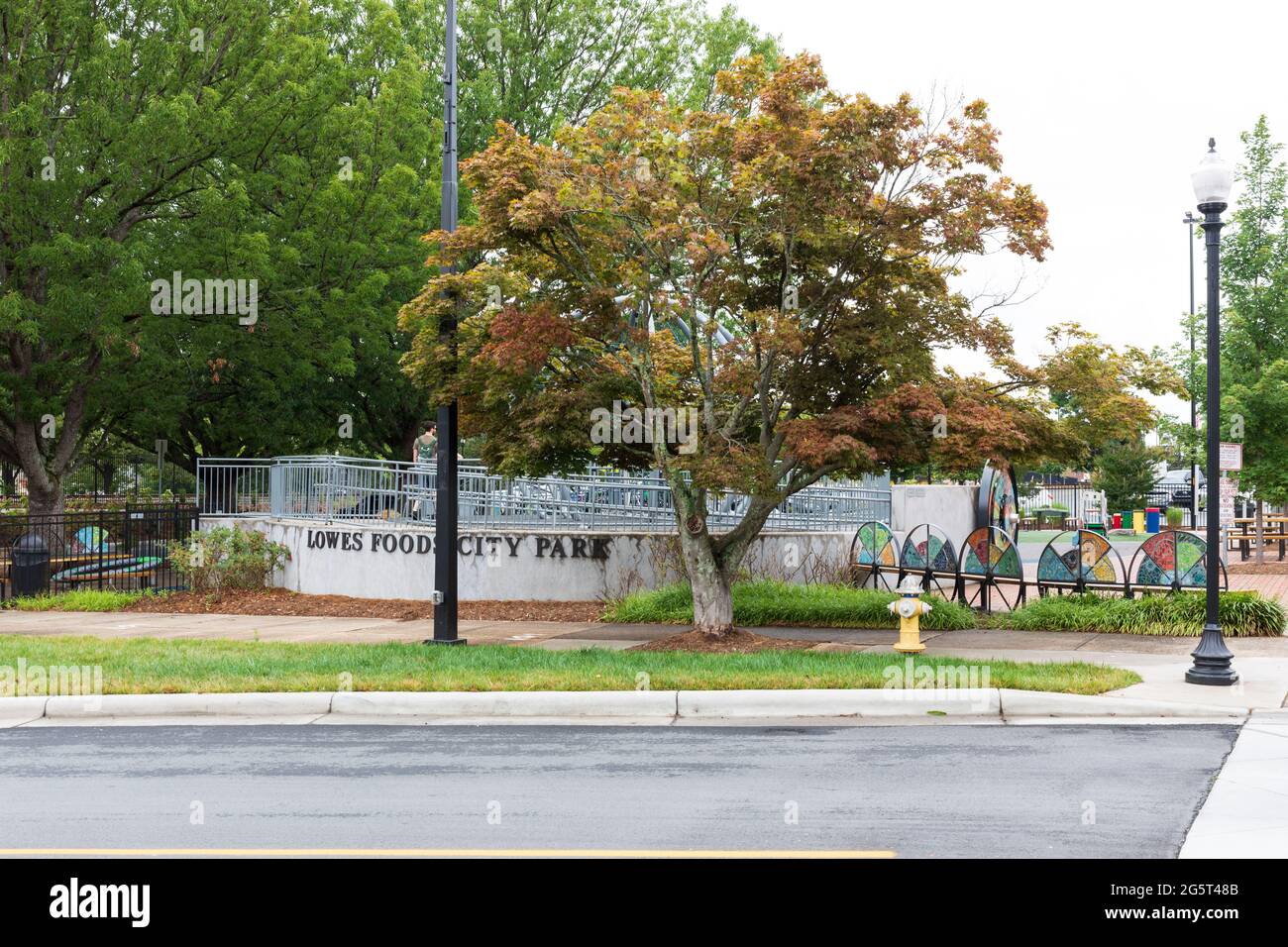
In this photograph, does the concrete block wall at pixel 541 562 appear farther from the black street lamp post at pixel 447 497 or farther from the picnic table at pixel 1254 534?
→ the picnic table at pixel 1254 534

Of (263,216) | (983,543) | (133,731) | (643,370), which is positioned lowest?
(133,731)

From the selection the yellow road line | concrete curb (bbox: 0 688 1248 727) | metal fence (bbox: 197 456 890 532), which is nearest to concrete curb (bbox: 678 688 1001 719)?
concrete curb (bbox: 0 688 1248 727)

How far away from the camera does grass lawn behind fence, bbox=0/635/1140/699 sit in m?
10.1

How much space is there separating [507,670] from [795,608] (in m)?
5.35

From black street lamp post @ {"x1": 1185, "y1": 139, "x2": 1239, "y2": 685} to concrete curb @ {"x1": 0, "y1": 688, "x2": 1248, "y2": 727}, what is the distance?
1.00 m

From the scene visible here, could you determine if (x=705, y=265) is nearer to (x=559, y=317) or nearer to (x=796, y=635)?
(x=559, y=317)

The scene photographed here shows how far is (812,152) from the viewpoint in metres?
11.2

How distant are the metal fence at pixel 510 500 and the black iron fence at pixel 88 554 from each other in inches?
46.1

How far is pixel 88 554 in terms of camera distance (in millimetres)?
23156

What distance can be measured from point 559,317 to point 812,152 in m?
3.15

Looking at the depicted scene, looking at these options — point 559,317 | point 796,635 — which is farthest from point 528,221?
point 796,635

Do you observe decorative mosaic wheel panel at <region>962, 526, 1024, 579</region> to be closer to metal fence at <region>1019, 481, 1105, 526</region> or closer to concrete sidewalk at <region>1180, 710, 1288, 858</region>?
concrete sidewalk at <region>1180, 710, 1288, 858</region>

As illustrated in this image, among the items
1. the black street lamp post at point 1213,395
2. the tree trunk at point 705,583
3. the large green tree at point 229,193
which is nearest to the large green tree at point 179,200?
the large green tree at point 229,193

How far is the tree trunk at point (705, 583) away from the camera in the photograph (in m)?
13.0
